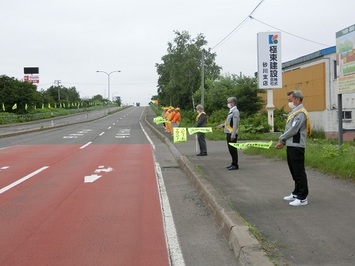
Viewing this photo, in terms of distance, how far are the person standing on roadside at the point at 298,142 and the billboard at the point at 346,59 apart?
3.86 metres

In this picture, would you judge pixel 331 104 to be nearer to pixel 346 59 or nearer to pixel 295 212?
pixel 346 59

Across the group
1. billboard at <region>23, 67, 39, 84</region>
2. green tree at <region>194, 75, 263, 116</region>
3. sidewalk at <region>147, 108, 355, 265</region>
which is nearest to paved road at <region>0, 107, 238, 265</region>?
sidewalk at <region>147, 108, 355, 265</region>

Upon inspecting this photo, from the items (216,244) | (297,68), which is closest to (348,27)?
(216,244)

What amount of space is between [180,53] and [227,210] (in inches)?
1657

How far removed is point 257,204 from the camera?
6.59 m

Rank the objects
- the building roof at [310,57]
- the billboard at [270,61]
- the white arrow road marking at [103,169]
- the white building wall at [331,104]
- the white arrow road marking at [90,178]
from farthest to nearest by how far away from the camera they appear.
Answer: the building roof at [310,57], the white building wall at [331,104], the billboard at [270,61], the white arrow road marking at [103,169], the white arrow road marking at [90,178]

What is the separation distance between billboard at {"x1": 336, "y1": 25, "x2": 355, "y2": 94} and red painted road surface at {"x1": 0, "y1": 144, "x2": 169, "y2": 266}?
5068 mm

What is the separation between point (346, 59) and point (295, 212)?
5.40 meters

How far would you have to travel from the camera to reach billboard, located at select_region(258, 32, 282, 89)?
72.7ft

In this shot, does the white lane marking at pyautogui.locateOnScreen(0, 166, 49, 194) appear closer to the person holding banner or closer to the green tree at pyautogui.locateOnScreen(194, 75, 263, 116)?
the person holding banner

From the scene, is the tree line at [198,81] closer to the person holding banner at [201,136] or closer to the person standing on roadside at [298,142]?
the person holding banner at [201,136]

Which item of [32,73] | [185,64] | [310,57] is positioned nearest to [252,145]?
[310,57]

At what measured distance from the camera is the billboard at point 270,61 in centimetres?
2216

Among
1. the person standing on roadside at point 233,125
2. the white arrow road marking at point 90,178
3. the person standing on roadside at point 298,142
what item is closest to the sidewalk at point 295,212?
the person standing on roadside at point 298,142
